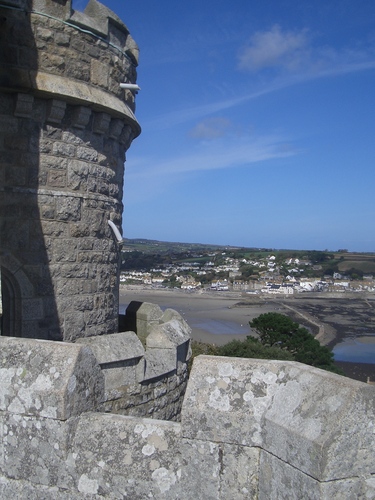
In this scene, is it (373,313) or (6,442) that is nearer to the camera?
(6,442)

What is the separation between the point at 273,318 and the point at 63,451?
101 feet

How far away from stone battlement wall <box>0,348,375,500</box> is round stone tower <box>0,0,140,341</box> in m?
3.57

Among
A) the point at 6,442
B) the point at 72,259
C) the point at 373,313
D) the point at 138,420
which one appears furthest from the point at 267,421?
the point at 373,313

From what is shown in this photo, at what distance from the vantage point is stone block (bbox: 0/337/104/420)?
2.76m

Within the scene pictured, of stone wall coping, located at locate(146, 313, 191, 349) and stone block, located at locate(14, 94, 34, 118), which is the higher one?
stone block, located at locate(14, 94, 34, 118)

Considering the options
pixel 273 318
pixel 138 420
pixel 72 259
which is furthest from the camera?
pixel 273 318

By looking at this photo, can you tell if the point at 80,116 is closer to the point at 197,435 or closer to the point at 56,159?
the point at 56,159

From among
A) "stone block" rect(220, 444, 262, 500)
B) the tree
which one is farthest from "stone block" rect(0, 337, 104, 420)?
the tree

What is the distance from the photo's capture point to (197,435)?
2625mm

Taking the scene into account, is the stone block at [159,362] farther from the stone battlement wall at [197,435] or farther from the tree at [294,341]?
the tree at [294,341]

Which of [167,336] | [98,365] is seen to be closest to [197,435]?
[98,365]

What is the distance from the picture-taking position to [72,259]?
6762 millimetres

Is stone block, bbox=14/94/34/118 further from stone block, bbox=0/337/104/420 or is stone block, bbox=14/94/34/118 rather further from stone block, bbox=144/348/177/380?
stone block, bbox=0/337/104/420

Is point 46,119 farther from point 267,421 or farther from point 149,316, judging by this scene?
point 267,421
